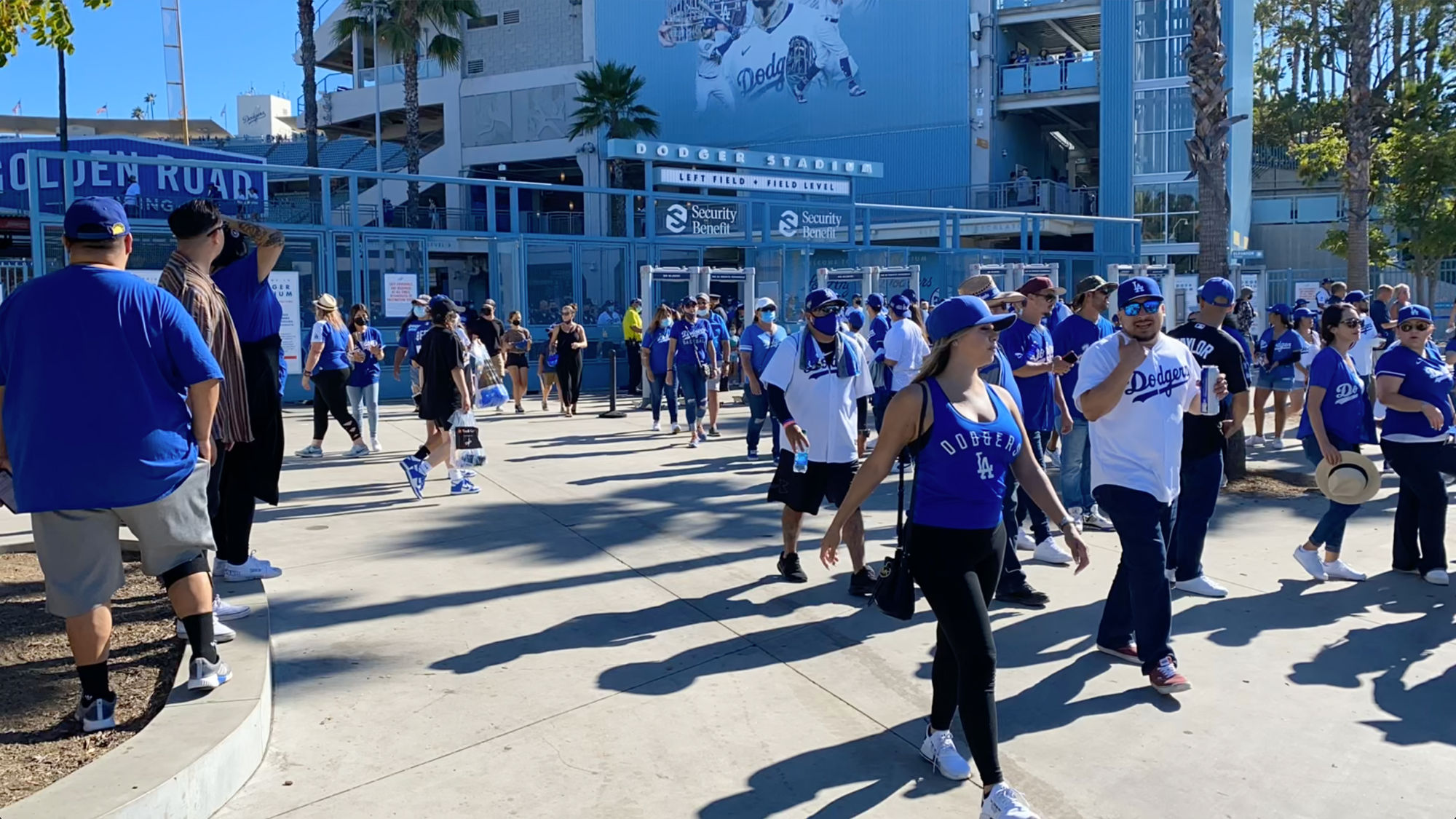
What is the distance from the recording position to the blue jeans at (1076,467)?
27.3ft

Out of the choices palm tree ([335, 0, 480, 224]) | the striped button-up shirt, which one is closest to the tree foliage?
the striped button-up shirt

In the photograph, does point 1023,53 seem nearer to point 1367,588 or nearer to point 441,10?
point 441,10

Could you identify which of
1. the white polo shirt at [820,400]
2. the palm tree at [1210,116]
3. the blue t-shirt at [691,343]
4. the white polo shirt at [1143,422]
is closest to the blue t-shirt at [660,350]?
the blue t-shirt at [691,343]

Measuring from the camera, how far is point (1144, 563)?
4.91m

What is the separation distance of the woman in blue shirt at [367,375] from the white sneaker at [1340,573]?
359 inches

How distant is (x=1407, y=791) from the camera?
4.02 meters

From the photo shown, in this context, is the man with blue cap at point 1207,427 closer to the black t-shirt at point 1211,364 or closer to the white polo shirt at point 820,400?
the black t-shirt at point 1211,364

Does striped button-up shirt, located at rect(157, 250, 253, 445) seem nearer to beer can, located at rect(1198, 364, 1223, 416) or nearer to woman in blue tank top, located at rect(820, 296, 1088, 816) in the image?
woman in blue tank top, located at rect(820, 296, 1088, 816)

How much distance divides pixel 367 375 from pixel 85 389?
28.0ft

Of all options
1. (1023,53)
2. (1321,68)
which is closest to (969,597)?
(1023,53)

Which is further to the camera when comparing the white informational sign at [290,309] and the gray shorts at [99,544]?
the white informational sign at [290,309]

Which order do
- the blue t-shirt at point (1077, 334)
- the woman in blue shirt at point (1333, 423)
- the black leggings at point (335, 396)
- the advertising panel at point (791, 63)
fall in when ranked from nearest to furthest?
the woman in blue shirt at point (1333, 423)
the blue t-shirt at point (1077, 334)
the black leggings at point (335, 396)
the advertising panel at point (791, 63)

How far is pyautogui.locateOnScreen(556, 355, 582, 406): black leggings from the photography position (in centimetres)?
1672

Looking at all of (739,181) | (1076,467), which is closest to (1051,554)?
(1076,467)
